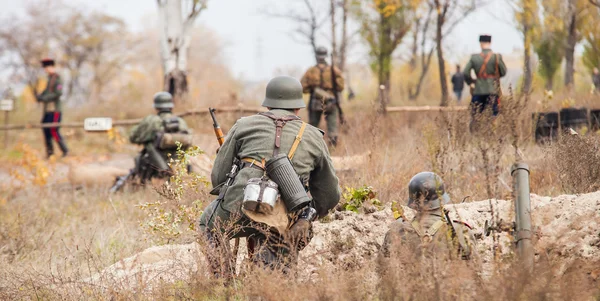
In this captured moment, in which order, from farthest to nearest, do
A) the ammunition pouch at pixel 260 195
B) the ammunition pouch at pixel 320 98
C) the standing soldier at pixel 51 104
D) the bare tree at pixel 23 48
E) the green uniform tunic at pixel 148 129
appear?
the bare tree at pixel 23 48 < the standing soldier at pixel 51 104 < the ammunition pouch at pixel 320 98 < the green uniform tunic at pixel 148 129 < the ammunition pouch at pixel 260 195

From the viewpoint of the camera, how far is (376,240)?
5.41 metres

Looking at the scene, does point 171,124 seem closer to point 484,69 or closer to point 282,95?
point 484,69

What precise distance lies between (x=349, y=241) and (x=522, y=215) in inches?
67.4

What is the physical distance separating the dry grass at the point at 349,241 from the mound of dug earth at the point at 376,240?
104 millimetres

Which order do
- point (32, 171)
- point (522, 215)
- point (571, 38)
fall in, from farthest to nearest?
point (571, 38) < point (32, 171) < point (522, 215)

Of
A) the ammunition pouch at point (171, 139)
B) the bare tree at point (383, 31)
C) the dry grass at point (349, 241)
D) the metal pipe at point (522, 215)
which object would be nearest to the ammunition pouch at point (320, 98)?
the dry grass at point (349, 241)

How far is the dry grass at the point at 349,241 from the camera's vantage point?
11.2 feet

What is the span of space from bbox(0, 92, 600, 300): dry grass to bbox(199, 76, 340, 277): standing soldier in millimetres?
292

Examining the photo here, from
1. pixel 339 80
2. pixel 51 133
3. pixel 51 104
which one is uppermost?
pixel 339 80

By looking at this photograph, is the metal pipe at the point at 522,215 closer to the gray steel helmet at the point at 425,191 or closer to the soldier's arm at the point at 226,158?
the gray steel helmet at the point at 425,191

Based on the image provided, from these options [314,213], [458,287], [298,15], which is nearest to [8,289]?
[314,213]

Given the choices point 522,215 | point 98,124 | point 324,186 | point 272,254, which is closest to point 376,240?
point 324,186

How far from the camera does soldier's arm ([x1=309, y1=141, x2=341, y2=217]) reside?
460 centimetres

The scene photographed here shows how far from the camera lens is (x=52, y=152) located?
14.0 m
